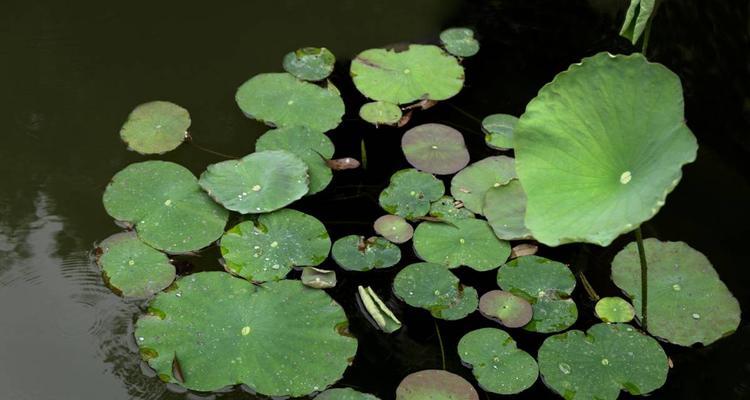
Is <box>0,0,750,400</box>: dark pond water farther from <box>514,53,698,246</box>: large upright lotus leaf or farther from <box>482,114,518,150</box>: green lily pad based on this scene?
<box>514,53,698,246</box>: large upright lotus leaf

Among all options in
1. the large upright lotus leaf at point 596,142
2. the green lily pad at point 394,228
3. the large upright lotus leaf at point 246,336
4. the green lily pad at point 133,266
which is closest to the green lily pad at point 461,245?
the green lily pad at point 394,228

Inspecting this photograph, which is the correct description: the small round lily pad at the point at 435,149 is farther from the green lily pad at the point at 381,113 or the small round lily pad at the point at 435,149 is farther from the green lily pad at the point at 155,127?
the green lily pad at the point at 155,127

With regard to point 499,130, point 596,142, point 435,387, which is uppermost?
point 596,142

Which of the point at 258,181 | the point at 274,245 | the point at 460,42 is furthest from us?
the point at 460,42

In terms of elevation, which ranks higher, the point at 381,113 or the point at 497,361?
the point at 381,113

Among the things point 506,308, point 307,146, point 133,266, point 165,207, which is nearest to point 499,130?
point 307,146

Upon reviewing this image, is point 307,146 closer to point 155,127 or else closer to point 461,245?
point 155,127

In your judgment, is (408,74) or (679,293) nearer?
(679,293)
